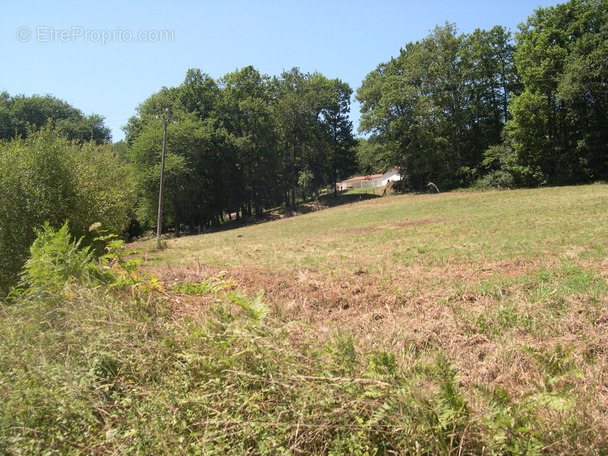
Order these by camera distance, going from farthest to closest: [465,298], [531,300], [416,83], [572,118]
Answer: [416,83] < [572,118] < [465,298] < [531,300]

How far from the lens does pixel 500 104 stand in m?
44.6

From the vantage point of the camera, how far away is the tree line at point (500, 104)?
3274cm

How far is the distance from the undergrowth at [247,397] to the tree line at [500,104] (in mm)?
37024

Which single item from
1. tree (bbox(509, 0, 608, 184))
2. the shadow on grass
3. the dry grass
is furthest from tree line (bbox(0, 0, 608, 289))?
the dry grass

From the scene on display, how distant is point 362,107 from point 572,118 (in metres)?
23.9

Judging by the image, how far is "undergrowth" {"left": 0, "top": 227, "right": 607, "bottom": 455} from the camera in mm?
2578

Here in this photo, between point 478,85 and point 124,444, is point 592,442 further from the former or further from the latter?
point 478,85

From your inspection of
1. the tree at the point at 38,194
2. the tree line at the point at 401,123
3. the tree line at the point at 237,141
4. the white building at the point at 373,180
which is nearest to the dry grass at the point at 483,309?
the tree at the point at 38,194

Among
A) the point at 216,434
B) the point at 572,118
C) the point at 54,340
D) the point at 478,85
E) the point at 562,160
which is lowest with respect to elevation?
the point at 216,434

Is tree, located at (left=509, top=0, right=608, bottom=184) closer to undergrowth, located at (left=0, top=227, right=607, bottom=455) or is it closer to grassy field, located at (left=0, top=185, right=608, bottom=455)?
grassy field, located at (left=0, top=185, right=608, bottom=455)

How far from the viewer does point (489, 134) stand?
43.9m

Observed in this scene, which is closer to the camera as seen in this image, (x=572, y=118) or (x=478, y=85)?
(x=572, y=118)

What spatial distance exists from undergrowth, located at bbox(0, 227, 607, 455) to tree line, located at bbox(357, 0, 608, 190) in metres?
37.0

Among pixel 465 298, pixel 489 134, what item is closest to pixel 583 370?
pixel 465 298
